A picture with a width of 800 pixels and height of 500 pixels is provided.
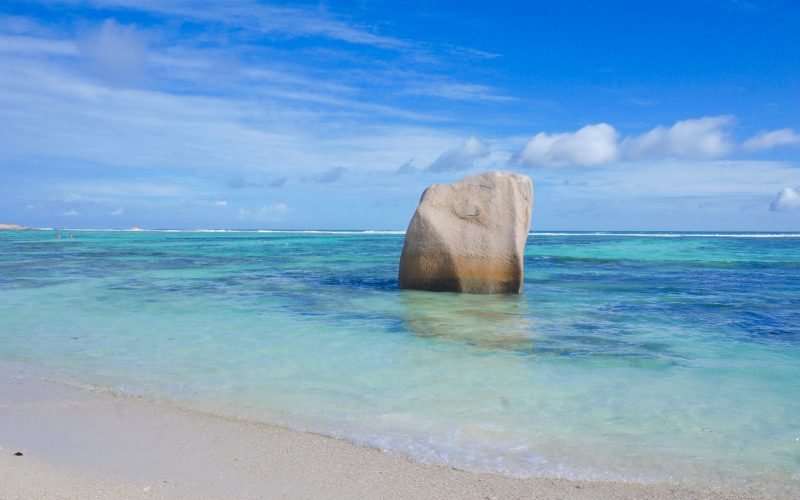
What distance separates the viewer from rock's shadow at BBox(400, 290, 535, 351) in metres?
7.85

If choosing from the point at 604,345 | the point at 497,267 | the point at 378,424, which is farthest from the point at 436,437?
the point at 497,267

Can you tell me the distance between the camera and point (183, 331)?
8453 mm

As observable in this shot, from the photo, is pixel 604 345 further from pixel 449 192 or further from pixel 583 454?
pixel 449 192

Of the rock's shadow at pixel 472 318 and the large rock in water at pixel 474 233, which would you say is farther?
the large rock in water at pixel 474 233

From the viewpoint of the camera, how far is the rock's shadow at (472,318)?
25.7 ft

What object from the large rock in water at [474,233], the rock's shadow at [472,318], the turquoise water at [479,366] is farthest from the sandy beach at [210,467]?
the large rock in water at [474,233]

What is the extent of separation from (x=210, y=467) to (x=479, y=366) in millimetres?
3234

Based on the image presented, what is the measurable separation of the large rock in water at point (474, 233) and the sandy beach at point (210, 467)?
757 cm

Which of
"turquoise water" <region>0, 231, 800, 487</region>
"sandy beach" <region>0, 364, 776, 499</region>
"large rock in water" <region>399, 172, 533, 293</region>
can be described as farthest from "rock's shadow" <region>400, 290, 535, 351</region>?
"sandy beach" <region>0, 364, 776, 499</region>

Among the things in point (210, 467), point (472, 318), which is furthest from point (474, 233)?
point (210, 467)

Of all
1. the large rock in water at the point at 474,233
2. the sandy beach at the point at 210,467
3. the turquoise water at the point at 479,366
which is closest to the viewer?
the sandy beach at the point at 210,467

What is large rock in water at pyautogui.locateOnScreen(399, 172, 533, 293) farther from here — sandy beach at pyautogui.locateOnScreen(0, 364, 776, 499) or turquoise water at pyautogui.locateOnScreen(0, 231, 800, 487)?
sandy beach at pyautogui.locateOnScreen(0, 364, 776, 499)

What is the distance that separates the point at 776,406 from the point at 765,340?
314cm

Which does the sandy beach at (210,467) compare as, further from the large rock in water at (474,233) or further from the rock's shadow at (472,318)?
the large rock in water at (474,233)
